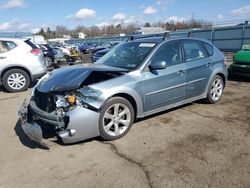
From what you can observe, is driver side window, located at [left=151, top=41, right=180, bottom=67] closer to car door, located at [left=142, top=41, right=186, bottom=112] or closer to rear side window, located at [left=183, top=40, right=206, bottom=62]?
car door, located at [left=142, top=41, right=186, bottom=112]

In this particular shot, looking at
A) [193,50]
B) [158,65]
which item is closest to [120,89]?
[158,65]

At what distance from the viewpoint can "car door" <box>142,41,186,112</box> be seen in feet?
16.9

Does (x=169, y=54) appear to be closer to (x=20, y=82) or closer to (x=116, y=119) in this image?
(x=116, y=119)

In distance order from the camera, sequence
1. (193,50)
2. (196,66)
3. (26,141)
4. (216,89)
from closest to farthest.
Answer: (26,141), (196,66), (193,50), (216,89)

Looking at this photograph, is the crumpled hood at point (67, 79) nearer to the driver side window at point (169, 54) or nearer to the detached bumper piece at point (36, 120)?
the detached bumper piece at point (36, 120)

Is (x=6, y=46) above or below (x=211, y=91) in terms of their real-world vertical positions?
above

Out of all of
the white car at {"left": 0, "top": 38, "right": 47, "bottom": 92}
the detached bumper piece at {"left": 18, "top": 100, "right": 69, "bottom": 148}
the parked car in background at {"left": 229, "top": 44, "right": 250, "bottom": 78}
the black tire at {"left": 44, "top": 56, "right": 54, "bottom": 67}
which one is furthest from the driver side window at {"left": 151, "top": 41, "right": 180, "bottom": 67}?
the black tire at {"left": 44, "top": 56, "right": 54, "bottom": 67}

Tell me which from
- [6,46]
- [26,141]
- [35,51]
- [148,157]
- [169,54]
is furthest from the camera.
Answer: [35,51]

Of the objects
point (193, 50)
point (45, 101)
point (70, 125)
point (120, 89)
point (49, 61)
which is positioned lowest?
point (49, 61)

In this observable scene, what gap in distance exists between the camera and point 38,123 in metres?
4.59

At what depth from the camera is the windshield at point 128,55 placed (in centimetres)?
532

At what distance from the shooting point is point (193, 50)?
6.15m

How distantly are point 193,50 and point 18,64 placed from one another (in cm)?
559

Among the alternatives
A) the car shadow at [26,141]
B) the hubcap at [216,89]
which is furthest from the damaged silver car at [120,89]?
the car shadow at [26,141]
